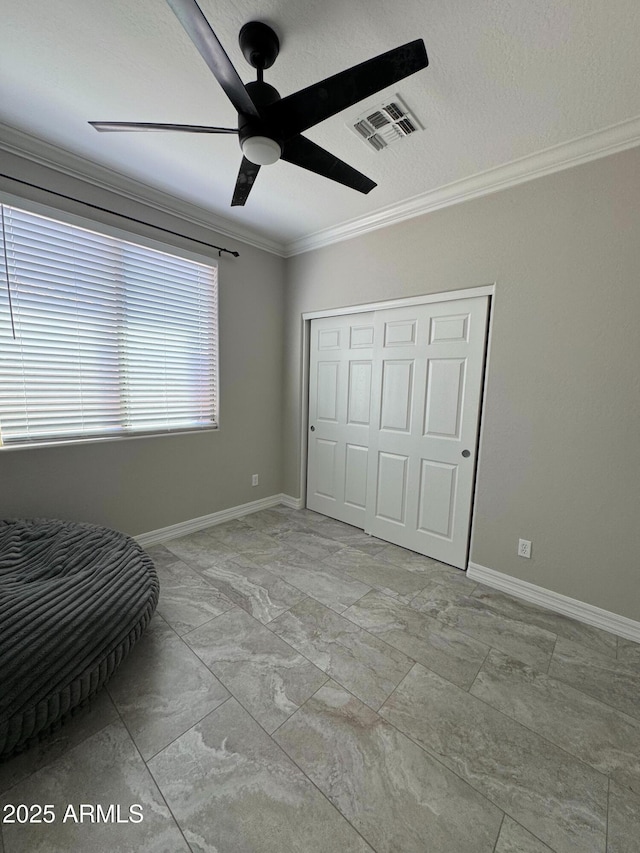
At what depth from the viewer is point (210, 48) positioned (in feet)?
3.36

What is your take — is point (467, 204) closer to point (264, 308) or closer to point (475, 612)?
point (264, 308)

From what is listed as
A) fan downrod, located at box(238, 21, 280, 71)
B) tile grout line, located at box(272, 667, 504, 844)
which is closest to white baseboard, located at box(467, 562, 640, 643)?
tile grout line, located at box(272, 667, 504, 844)

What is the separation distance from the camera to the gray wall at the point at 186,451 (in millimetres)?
2238

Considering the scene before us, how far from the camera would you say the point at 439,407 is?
2.64 meters

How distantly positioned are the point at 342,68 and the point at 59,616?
2.71m

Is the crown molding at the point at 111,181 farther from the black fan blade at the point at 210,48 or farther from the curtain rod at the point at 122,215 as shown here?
the black fan blade at the point at 210,48

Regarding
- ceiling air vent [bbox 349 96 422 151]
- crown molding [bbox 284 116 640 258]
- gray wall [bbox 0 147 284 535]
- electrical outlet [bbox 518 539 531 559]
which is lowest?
electrical outlet [bbox 518 539 531 559]

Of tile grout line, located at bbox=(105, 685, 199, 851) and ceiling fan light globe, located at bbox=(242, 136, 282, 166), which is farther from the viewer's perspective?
ceiling fan light globe, located at bbox=(242, 136, 282, 166)

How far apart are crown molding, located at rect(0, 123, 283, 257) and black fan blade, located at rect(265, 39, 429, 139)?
70.4 inches

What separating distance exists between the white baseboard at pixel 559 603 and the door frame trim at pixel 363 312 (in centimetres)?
20

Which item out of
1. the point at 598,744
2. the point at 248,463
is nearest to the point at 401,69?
the point at 598,744

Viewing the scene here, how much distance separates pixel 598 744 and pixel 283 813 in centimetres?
126

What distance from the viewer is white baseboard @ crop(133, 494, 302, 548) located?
2.85 metres

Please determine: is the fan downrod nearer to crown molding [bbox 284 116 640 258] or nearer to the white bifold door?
crown molding [bbox 284 116 640 258]
